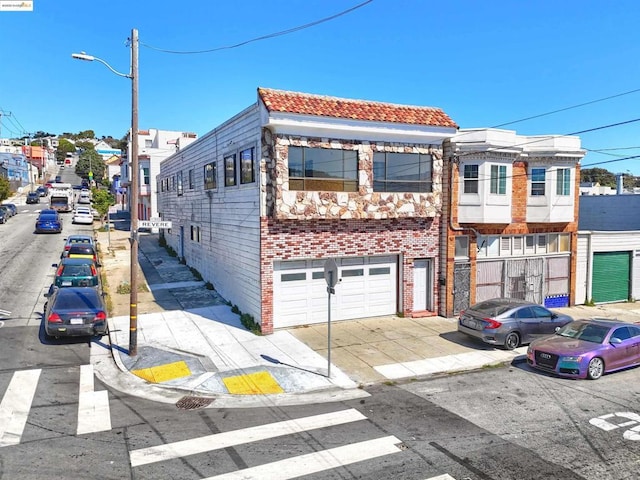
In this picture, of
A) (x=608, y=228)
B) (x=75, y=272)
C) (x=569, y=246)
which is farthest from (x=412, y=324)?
(x=608, y=228)

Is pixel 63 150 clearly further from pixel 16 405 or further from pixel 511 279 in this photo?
pixel 16 405

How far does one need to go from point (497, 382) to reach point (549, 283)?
10.8 meters

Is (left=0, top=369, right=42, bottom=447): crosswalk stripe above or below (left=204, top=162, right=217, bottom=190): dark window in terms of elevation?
below

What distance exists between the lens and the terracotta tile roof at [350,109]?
1467 centimetres

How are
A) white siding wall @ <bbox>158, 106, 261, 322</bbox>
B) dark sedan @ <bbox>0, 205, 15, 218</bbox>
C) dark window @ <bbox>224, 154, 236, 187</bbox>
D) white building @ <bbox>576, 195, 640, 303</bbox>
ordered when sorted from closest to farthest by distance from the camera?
white siding wall @ <bbox>158, 106, 261, 322</bbox> → dark window @ <bbox>224, 154, 236, 187</bbox> → white building @ <bbox>576, 195, 640, 303</bbox> → dark sedan @ <bbox>0, 205, 15, 218</bbox>

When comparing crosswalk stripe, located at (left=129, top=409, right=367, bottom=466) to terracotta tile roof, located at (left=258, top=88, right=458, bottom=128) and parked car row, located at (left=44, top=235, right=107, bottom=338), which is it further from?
terracotta tile roof, located at (left=258, top=88, right=458, bottom=128)

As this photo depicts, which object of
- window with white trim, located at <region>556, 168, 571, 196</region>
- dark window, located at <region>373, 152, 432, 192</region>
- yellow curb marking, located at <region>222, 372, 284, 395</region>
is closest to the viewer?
yellow curb marking, located at <region>222, 372, 284, 395</region>

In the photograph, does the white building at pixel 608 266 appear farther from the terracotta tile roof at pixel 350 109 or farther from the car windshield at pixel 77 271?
the car windshield at pixel 77 271

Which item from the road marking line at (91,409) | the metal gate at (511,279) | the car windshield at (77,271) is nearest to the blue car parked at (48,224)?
the car windshield at (77,271)

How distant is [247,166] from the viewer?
16.3m

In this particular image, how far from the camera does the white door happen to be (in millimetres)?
18156

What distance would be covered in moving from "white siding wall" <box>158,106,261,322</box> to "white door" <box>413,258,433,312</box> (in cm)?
637

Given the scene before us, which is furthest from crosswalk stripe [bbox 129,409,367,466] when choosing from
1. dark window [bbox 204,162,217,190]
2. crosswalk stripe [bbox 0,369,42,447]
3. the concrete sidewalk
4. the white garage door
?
dark window [bbox 204,162,217,190]

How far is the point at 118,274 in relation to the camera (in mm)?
23453
